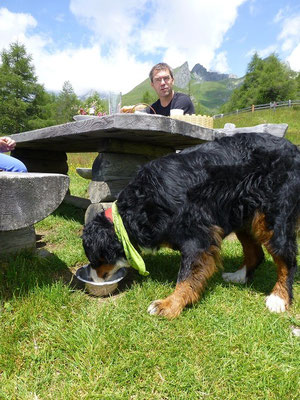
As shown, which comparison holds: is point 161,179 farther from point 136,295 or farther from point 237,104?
point 237,104

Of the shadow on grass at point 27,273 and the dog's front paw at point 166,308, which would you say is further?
the shadow on grass at point 27,273

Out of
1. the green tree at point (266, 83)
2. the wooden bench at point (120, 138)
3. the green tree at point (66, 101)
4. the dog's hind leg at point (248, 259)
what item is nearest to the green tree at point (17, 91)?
the green tree at point (66, 101)

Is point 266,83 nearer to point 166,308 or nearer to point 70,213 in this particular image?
point 70,213

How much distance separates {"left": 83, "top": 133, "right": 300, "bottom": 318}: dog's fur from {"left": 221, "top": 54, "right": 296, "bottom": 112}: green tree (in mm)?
42467

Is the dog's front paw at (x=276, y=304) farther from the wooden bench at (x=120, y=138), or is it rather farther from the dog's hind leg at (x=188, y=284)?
the wooden bench at (x=120, y=138)

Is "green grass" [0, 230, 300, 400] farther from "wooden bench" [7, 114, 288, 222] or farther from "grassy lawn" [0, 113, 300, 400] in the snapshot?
"wooden bench" [7, 114, 288, 222]

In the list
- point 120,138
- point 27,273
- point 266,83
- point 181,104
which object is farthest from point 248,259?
point 266,83

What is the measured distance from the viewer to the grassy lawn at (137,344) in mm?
1339

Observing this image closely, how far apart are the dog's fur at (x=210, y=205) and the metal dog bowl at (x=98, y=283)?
137mm

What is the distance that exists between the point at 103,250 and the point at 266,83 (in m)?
44.5

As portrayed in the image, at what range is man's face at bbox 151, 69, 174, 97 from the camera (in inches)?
162

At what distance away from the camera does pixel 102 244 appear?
208 cm

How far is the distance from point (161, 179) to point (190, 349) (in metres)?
1.17

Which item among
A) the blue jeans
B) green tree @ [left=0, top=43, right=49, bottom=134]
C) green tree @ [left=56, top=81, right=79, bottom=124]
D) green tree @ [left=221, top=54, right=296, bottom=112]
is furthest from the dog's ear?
green tree @ [left=56, top=81, right=79, bottom=124]
